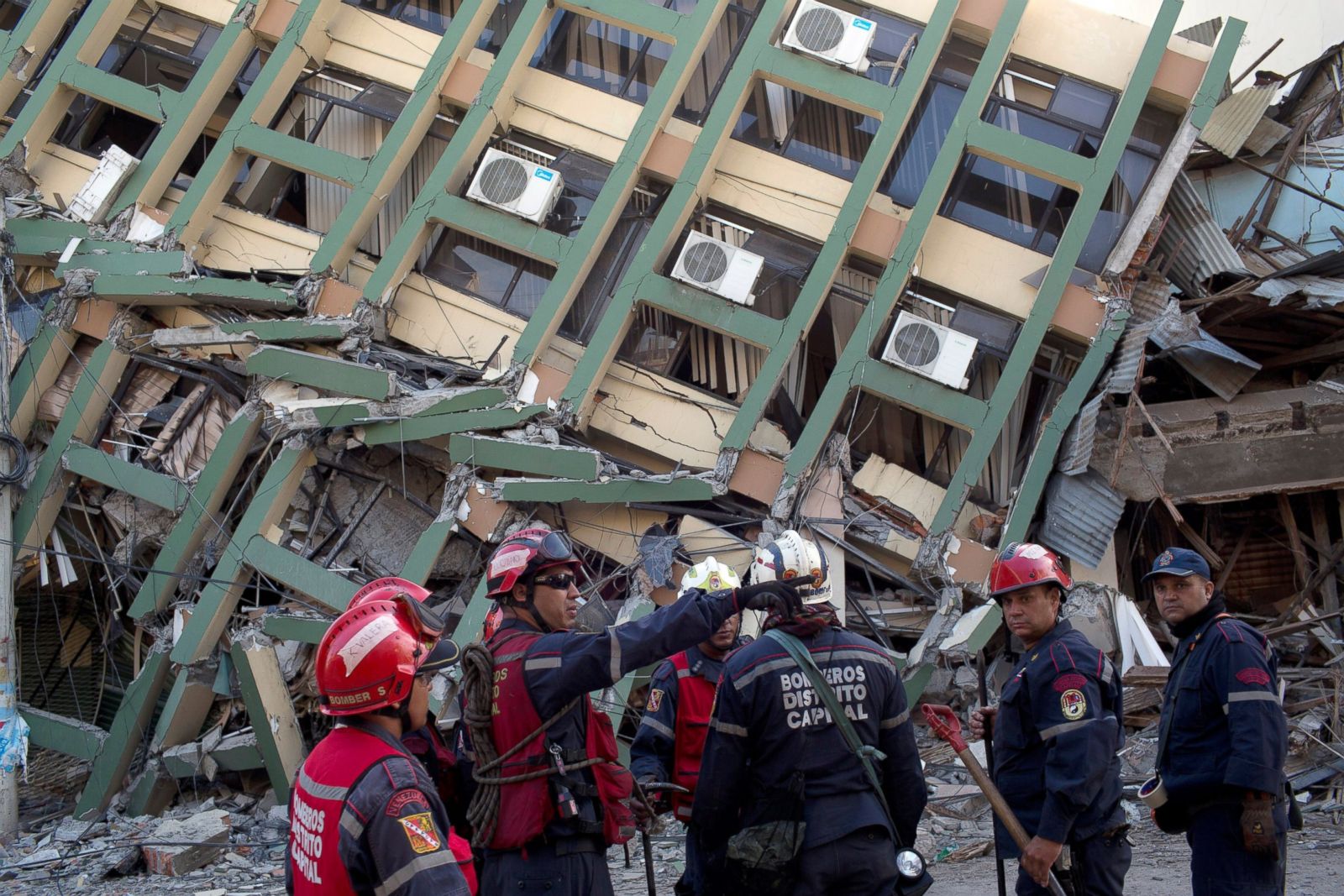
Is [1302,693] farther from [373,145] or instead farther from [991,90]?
[373,145]

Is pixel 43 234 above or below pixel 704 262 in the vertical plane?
below

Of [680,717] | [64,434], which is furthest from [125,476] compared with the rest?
[680,717]

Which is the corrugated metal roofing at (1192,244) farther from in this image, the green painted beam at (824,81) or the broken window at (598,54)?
the broken window at (598,54)

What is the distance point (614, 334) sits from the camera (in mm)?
11719

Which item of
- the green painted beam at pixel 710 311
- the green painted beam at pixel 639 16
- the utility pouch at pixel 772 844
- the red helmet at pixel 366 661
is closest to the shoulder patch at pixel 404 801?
the red helmet at pixel 366 661

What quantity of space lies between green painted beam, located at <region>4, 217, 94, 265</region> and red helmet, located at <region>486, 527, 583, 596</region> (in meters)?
10.1

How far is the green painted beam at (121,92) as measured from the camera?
1298 centimetres

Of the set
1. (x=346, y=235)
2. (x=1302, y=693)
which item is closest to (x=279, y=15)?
(x=346, y=235)

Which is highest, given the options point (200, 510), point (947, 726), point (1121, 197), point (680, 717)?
point (1121, 197)

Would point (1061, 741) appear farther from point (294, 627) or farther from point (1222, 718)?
point (294, 627)

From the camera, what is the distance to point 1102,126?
12.2 metres

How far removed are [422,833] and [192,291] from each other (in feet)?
33.1

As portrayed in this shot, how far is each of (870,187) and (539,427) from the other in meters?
4.17

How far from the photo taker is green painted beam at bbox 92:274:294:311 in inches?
468
